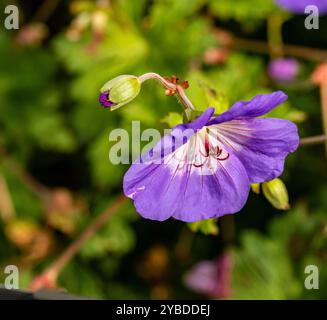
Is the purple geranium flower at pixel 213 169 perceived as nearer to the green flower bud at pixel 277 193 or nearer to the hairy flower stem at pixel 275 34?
the green flower bud at pixel 277 193

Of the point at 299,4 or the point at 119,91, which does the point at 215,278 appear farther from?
the point at 119,91

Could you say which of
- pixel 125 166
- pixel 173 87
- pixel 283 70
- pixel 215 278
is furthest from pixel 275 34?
pixel 173 87

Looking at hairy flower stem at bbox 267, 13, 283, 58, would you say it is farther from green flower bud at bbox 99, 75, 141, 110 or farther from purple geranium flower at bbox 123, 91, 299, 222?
green flower bud at bbox 99, 75, 141, 110

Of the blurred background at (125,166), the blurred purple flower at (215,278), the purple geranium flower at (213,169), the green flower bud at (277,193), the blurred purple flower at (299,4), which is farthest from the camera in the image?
the blurred purple flower at (215,278)

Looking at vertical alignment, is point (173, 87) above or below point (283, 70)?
below

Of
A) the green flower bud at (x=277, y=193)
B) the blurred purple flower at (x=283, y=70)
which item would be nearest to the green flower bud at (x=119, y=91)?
the green flower bud at (x=277, y=193)

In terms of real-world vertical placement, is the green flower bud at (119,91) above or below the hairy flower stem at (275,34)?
below

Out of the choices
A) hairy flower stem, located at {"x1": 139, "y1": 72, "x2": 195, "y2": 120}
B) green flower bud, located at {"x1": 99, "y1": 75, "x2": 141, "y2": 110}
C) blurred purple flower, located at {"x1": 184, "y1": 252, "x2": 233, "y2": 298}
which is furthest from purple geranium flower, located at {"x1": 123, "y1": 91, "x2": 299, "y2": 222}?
blurred purple flower, located at {"x1": 184, "y1": 252, "x2": 233, "y2": 298}
